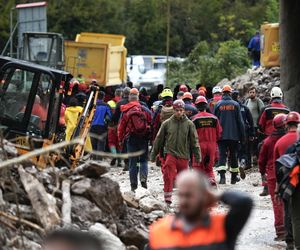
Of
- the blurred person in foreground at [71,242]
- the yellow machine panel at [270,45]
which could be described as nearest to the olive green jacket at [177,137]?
the blurred person in foreground at [71,242]

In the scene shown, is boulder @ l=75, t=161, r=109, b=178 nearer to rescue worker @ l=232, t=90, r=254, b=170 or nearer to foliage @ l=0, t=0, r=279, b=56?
rescue worker @ l=232, t=90, r=254, b=170

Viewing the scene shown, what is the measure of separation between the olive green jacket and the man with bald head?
8.91 m

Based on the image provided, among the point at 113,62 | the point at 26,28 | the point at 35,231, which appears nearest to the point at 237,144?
the point at 35,231

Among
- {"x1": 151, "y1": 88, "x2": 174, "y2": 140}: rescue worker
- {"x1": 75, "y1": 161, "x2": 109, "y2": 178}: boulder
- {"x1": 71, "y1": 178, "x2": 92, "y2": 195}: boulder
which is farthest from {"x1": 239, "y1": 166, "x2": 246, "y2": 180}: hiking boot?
{"x1": 71, "y1": 178, "x2": 92, "y2": 195}: boulder

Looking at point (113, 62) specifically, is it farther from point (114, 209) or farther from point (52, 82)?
point (114, 209)

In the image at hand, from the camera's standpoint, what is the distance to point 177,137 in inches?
616

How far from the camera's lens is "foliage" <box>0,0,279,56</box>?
5184 centimetres

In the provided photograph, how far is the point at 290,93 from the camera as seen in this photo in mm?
23734

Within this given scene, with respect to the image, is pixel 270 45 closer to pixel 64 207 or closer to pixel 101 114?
pixel 101 114

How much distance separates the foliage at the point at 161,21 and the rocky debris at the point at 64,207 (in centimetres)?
3981

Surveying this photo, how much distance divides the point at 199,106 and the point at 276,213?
14.9ft

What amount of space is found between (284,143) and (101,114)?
10059 mm

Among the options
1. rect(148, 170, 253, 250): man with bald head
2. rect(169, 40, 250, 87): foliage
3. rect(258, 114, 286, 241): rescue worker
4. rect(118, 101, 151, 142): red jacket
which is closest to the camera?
rect(148, 170, 253, 250): man with bald head

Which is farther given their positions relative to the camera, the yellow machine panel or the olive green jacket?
the yellow machine panel
